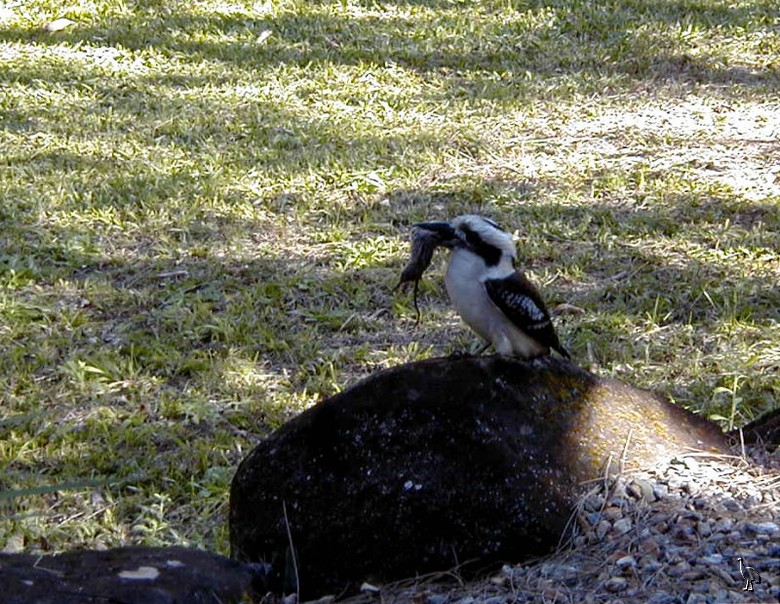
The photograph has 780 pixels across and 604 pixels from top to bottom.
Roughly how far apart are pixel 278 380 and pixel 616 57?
5093 mm

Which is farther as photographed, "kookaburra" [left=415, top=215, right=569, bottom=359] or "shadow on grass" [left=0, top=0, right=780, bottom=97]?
"shadow on grass" [left=0, top=0, right=780, bottom=97]

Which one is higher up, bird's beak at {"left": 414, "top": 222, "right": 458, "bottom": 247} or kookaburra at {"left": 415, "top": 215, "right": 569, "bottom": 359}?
bird's beak at {"left": 414, "top": 222, "right": 458, "bottom": 247}

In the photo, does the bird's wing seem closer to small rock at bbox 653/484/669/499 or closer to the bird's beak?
the bird's beak

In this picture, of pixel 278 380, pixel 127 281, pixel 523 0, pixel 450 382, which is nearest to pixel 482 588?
pixel 450 382

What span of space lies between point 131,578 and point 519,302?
1547mm

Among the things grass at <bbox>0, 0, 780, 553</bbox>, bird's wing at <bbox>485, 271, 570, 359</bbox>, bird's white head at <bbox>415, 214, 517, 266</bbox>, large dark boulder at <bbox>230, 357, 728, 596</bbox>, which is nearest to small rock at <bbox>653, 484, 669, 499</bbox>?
large dark boulder at <bbox>230, 357, 728, 596</bbox>

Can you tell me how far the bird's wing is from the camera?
12.5 ft

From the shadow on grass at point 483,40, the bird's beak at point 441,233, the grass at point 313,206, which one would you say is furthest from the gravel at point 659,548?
the shadow on grass at point 483,40

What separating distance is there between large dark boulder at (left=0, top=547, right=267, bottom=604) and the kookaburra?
3.68ft

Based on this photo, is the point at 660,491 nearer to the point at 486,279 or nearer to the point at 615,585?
the point at 615,585

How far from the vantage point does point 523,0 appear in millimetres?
10148

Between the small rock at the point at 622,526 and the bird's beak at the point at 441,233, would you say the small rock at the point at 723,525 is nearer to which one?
the small rock at the point at 622,526

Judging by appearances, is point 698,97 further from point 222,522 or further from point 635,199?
point 222,522

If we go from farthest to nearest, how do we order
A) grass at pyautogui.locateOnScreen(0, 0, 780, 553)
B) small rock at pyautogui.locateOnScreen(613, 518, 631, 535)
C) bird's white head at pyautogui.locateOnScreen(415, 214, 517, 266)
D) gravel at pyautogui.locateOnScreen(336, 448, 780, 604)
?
grass at pyautogui.locateOnScreen(0, 0, 780, 553) < bird's white head at pyautogui.locateOnScreen(415, 214, 517, 266) < small rock at pyautogui.locateOnScreen(613, 518, 631, 535) < gravel at pyautogui.locateOnScreen(336, 448, 780, 604)
